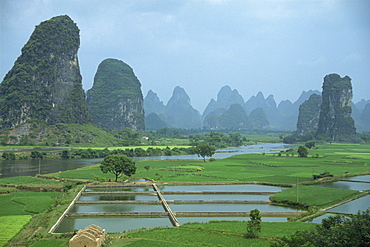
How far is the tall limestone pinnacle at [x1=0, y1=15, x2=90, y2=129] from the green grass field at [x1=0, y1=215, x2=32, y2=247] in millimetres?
91116

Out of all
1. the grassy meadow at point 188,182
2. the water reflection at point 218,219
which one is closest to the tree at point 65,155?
the grassy meadow at point 188,182

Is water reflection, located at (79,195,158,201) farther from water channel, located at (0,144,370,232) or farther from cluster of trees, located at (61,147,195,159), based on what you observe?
cluster of trees, located at (61,147,195,159)

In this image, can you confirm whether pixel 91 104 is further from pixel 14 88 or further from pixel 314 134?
pixel 314 134

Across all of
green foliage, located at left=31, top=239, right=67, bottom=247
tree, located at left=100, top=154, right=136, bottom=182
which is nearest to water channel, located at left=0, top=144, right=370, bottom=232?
green foliage, located at left=31, top=239, right=67, bottom=247

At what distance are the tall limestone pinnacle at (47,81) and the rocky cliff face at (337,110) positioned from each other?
102 meters

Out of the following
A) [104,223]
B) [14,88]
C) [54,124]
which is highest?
[14,88]

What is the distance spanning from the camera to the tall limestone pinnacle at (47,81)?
368 ft

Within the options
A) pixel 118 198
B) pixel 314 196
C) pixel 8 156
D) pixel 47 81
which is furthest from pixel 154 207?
pixel 47 81

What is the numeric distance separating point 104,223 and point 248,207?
13.6 metres

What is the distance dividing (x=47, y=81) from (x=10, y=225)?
104m

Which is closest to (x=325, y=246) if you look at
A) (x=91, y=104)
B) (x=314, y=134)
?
(x=314, y=134)

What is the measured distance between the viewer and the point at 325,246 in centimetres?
1914

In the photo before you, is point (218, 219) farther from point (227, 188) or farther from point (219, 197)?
point (227, 188)

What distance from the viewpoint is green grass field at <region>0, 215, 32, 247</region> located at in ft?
76.9
